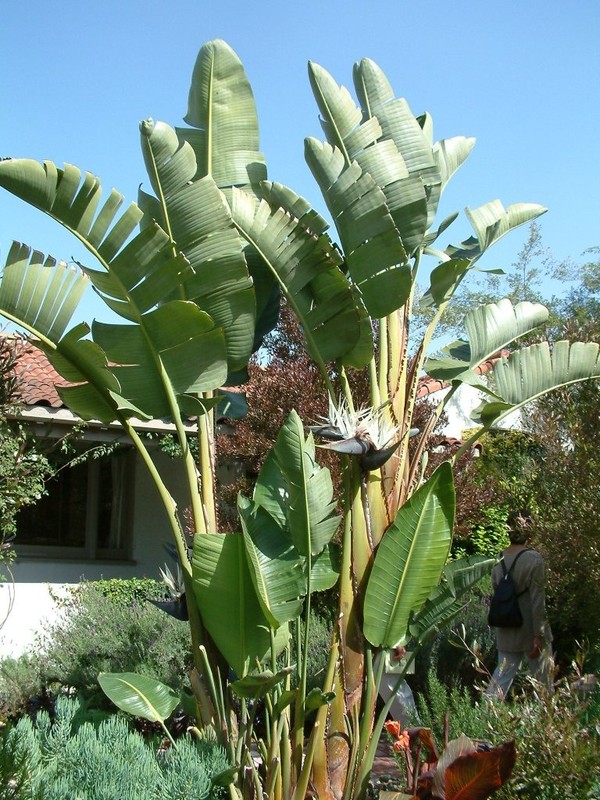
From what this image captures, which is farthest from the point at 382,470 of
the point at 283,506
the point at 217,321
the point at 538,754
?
the point at 538,754

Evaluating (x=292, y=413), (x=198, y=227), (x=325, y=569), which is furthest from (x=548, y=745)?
(x=198, y=227)

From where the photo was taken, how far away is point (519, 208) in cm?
706

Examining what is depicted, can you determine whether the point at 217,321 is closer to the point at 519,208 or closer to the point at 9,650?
the point at 519,208

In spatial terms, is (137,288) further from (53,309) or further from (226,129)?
(226,129)

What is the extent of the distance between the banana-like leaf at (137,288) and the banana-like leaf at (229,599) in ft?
2.90

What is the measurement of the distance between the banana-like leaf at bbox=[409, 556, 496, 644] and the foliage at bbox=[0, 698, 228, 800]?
4.56 ft

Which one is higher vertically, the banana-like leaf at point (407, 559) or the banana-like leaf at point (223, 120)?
the banana-like leaf at point (223, 120)

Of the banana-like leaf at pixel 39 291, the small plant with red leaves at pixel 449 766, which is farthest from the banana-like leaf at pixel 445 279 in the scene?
the small plant with red leaves at pixel 449 766

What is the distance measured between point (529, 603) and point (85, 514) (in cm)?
747

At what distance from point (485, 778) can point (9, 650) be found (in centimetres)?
758

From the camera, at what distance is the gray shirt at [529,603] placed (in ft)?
23.1

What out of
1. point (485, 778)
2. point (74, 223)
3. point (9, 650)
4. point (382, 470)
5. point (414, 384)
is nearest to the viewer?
point (485, 778)

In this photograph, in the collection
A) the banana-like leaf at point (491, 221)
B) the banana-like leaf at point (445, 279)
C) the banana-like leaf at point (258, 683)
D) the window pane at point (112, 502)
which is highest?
the banana-like leaf at point (491, 221)

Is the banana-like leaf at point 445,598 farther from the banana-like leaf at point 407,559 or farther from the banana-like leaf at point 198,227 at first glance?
the banana-like leaf at point 198,227
